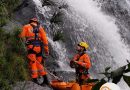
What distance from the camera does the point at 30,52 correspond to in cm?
896

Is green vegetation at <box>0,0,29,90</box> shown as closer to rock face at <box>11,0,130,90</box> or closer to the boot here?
the boot

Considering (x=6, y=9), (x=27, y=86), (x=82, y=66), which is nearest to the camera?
(x=27, y=86)

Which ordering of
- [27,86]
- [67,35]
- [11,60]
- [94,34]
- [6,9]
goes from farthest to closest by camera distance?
[94,34] → [67,35] → [6,9] → [11,60] → [27,86]

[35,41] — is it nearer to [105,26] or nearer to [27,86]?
[27,86]

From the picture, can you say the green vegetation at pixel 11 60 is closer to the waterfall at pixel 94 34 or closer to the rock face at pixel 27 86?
the rock face at pixel 27 86

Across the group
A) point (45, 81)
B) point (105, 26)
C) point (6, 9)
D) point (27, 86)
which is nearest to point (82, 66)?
point (45, 81)

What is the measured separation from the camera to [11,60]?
344 inches

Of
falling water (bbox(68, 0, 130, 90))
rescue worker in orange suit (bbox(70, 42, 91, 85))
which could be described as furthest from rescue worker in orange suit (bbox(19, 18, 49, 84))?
falling water (bbox(68, 0, 130, 90))

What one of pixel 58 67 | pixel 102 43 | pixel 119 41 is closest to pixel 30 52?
pixel 58 67

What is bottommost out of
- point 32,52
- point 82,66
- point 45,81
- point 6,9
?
point 45,81

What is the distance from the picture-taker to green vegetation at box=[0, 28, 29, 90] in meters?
8.16

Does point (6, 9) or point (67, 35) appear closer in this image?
point (6, 9)

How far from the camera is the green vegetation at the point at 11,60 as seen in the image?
816cm

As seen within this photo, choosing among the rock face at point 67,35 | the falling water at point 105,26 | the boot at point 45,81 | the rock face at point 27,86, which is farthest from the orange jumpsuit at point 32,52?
the falling water at point 105,26
